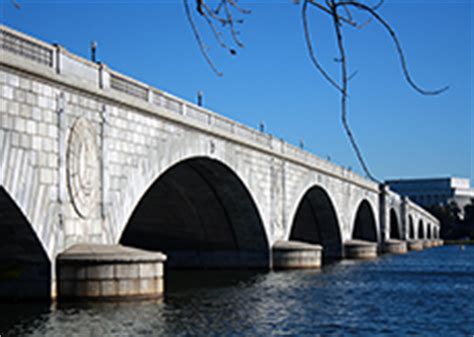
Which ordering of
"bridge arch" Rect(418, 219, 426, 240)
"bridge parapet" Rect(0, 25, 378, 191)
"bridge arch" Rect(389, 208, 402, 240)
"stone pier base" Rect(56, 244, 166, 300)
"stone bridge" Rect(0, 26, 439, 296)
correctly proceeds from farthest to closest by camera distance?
"bridge arch" Rect(418, 219, 426, 240) < "bridge arch" Rect(389, 208, 402, 240) < "stone pier base" Rect(56, 244, 166, 300) < "bridge parapet" Rect(0, 25, 378, 191) < "stone bridge" Rect(0, 26, 439, 296)

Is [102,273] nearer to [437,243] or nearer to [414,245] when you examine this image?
[414,245]

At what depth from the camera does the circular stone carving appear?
21.2 meters

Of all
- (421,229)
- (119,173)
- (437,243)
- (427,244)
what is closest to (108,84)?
(119,173)

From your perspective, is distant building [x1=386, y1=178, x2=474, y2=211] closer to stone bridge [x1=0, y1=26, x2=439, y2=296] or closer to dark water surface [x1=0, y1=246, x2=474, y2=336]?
stone bridge [x1=0, y1=26, x2=439, y2=296]

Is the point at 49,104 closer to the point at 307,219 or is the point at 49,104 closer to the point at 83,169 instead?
the point at 83,169

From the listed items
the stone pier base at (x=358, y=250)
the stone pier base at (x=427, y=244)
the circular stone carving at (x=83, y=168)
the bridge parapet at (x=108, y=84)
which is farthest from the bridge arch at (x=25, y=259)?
the stone pier base at (x=427, y=244)

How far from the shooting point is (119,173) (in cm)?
2386

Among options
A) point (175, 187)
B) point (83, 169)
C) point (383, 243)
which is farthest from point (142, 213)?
point (383, 243)

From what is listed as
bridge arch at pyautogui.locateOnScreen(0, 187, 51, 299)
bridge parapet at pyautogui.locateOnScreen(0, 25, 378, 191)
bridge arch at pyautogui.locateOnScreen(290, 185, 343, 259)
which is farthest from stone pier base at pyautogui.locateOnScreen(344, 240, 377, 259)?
bridge arch at pyautogui.locateOnScreen(0, 187, 51, 299)

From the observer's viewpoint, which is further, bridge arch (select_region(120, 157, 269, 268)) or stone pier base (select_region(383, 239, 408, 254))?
stone pier base (select_region(383, 239, 408, 254))

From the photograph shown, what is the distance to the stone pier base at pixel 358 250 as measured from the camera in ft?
181

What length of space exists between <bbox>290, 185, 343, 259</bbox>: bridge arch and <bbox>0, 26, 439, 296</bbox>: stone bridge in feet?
28.9

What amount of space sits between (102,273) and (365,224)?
174 ft

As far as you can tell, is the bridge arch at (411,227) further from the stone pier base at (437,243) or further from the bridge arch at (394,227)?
the bridge arch at (394,227)
